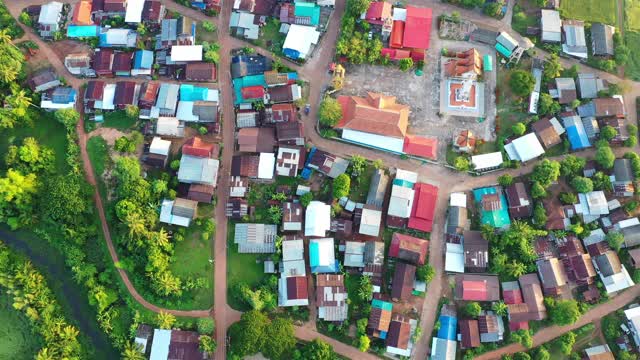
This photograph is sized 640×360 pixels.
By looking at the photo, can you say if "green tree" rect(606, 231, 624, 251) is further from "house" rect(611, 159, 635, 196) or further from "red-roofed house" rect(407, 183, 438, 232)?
"red-roofed house" rect(407, 183, 438, 232)

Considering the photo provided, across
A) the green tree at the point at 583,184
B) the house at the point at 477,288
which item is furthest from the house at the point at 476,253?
the green tree at the point at 583,184

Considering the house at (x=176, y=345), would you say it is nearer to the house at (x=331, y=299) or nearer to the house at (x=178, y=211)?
the house at (x=178, y=211)

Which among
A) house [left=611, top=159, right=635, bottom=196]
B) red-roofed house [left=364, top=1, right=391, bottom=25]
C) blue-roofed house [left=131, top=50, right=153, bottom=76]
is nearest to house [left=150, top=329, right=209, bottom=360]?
blue-roofed house [left=131, top=50, right=153, bottom=76]

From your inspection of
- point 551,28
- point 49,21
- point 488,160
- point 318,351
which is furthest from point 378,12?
point 49,21

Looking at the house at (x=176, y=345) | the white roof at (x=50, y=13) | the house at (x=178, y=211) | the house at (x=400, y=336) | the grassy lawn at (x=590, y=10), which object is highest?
the grassy lawn at (x=590, y=10)

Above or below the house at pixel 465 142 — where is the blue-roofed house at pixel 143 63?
above

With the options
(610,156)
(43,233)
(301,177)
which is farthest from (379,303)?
(43,233)

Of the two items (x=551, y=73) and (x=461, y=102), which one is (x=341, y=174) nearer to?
(x=461, y=102)
